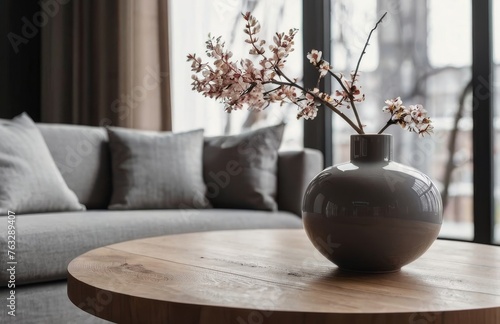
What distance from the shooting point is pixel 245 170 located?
2785 mm

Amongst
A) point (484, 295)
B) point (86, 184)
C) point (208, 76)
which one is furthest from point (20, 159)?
point (484, 295)

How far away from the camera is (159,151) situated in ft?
9.14

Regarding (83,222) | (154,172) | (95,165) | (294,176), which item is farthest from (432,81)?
(83,222)

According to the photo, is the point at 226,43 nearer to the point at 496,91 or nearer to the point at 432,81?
the point at 432,81

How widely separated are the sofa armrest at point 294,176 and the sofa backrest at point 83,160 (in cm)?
81

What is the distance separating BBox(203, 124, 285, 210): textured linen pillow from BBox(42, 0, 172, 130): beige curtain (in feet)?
3.30

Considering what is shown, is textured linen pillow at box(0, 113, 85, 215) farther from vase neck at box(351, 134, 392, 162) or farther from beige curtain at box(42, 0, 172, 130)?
vase neck at box(351, 134, 392, 162)

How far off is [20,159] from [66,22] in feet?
7.03

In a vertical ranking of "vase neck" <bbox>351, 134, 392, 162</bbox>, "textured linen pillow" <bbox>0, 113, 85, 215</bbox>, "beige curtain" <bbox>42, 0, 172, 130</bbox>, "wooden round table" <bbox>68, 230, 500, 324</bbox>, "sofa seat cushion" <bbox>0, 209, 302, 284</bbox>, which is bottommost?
"sofa seat cushion" <bbox>0, 209, 302, 284</bbox>

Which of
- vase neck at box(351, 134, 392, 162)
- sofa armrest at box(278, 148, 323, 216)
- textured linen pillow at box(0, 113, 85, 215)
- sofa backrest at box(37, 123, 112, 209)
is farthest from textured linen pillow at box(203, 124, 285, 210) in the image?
vase neck at box(351, 134, 392, 162)

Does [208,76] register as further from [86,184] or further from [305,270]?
[86,184]

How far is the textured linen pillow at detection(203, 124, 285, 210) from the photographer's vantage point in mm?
2756

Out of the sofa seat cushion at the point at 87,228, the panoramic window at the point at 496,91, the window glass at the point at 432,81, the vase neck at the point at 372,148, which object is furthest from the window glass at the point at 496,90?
the vase neck at the point at 372,148

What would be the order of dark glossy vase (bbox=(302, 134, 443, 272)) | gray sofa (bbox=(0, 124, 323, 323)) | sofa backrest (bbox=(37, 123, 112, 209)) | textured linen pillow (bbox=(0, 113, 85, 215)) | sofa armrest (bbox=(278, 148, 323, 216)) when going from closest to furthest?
1. dark glossy vase (bbox=(302, 134, 443, 272))
2. gray sofa (bbox=(0, 124, 323, 323))
3. textured linen pillow (bbox=(0, 113, 85, 215))
4. sofa backrest (bbox=(37, 123, 112, 209))
5. sofa armrest (bbox=(278, 148, 323, 216))
